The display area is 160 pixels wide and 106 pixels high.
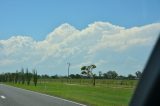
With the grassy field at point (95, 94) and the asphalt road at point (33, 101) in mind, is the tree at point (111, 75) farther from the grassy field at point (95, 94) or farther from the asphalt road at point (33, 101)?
the asphalt road at point (33, 101)

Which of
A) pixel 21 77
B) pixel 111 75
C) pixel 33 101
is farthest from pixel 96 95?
pixel 111 75

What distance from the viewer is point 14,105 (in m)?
24.2

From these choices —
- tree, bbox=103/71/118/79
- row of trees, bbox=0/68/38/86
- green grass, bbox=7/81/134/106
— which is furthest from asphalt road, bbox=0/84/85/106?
tree, bbox=103/71/118/79

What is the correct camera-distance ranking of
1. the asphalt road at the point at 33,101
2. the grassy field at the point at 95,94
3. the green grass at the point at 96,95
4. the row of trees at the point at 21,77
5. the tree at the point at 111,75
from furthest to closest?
the tree at the point at 111,75 → the row of trees at the point at 21,77 → the grassy field at the point at 95,94 → the green grass at the point at 96,95 → the asphalt road at the point at 33,101

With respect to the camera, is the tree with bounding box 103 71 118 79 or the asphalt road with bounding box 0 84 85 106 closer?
the asphalt road with bounding box 0 84 85 106

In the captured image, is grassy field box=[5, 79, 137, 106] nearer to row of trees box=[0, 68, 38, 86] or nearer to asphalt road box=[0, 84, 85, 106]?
asphalt road box=[0, 84, 85, 106]

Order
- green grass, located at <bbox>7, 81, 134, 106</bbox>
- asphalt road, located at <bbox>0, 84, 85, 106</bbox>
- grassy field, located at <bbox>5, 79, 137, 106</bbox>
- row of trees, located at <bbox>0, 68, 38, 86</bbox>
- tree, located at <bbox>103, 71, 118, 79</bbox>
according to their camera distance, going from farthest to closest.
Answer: tree, located at <bbox>103, 71, 118, 79</bbox>, row of trees, located at <bbox>0, 68, 38, 86</bbox>, grassy field, located at <bbox>5, 79, 137, 106</bbox>, green grass, located at <bbox>7, 81, 134, 106</bbox>, asphalt road, located at <bbox>0, 84, 85, 106</bbox>

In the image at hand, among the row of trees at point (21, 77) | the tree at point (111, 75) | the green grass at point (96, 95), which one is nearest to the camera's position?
the green grass at point (96, 95)

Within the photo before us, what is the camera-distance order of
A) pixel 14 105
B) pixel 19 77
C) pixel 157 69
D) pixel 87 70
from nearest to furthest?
pixel 157 69 < pixel 14 105 < pixel 19 77 < pixel 87 70

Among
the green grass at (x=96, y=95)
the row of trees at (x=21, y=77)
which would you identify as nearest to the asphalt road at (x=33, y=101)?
the green grass at (x=96, y=95)

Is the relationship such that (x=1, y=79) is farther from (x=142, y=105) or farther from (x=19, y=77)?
(x=142, y=105)

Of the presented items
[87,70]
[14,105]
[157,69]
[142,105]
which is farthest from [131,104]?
[87,70]

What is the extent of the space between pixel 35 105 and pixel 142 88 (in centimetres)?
2298

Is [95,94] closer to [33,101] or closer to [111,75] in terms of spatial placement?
[33,101]
